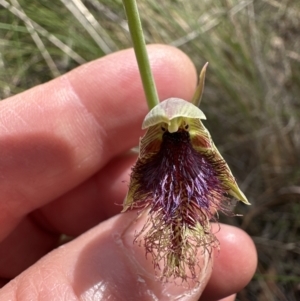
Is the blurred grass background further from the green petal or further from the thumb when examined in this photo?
the green petal

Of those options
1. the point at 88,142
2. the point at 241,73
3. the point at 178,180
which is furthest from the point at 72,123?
the point at 241,73

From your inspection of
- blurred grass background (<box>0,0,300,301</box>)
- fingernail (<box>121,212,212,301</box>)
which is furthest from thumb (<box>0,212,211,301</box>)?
blurred grass background (<box>0,0,300,301</box>)

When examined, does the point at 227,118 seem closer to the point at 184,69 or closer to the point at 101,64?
the point at 184,69

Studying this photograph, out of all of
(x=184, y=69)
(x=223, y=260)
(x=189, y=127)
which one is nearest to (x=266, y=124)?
(x=184, y=69)

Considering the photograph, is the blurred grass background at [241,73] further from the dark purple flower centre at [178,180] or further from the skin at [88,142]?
the dark purple flower centre at [178,180]

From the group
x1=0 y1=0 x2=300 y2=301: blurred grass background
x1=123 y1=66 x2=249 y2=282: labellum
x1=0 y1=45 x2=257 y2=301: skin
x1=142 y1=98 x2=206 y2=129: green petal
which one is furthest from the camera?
x1=0 y1=0 x2=300 y2=301: blurred grass background

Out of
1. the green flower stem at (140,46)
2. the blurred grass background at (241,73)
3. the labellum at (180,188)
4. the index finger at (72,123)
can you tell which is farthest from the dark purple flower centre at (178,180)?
the blurred grass background at (241,73)
